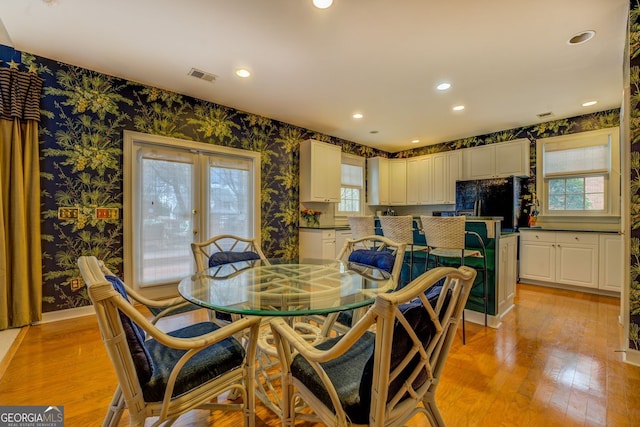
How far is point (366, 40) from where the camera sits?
2428mm

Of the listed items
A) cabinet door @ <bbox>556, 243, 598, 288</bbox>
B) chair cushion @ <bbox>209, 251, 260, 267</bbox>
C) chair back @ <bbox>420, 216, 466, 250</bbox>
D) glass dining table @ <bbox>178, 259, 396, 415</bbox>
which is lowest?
cabinet door @ <bbox>556, 243, 598, 288</bbox>

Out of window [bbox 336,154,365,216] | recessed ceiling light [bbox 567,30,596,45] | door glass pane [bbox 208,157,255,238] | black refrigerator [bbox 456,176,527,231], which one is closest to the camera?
recessed ceiling light [bbox 567,30,596,45]

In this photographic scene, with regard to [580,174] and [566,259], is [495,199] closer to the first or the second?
[580,174]

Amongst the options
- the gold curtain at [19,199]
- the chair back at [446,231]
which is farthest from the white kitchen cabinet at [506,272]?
the gold curtain at [19,199]

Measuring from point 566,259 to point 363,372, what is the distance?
455cm

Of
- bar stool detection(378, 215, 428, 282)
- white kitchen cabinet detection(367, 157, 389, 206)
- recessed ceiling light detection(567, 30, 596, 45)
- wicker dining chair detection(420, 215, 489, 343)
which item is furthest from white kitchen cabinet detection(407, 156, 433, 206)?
recessed ceiling light detection(567, 30, 596, 45)

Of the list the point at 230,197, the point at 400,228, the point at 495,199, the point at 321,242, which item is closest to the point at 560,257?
the point at 495,199

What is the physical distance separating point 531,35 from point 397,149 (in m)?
4.08

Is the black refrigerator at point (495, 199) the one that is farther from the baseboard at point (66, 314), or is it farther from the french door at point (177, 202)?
the baseboard at point (66, 314)

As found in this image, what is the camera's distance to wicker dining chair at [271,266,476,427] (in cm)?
81

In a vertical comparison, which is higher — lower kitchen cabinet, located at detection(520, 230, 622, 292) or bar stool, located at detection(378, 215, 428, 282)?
bar stool, located at detection(378, 215, 428, 282)

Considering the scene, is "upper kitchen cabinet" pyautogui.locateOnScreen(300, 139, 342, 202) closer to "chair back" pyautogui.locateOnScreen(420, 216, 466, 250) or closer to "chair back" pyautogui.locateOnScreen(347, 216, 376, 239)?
"chair back" pyautogui.locateOnScreen(347, 216, 376, 239)

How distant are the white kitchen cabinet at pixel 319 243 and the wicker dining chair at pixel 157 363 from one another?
3.19 metres

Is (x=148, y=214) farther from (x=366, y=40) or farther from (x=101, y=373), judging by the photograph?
(x=366, y=40)
